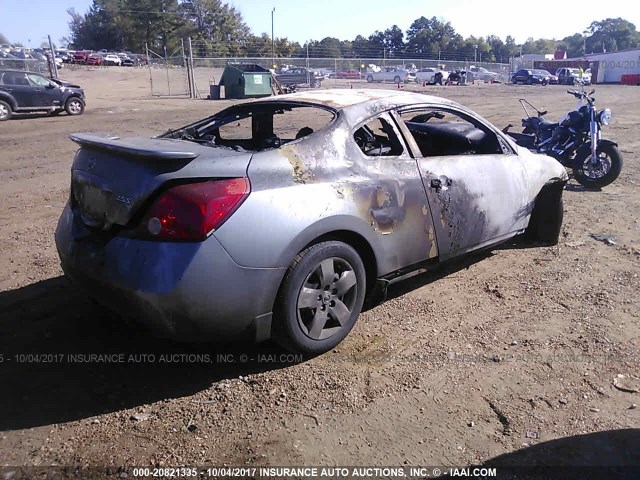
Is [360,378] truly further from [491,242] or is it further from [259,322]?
[491,242]

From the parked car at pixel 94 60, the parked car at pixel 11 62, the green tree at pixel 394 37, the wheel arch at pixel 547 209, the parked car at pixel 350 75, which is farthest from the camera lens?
the green tree at pixel 394 37

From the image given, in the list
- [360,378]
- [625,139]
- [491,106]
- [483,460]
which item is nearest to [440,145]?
[360,378]

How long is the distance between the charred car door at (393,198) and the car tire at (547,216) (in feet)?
6.26

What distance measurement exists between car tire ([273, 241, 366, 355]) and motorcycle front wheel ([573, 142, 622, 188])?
239 inches

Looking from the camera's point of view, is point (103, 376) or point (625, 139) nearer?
point (103, 376)

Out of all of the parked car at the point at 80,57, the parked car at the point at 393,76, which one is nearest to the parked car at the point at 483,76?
the parked car at the point at 393,76

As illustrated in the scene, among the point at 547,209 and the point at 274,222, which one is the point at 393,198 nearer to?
the point at 274,222

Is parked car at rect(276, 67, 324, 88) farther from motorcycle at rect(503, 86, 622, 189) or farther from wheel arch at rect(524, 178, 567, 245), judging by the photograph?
wheel arch at rect(524, 178, 567, 245)

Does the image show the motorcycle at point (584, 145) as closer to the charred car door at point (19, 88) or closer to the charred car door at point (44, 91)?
the charred car door at point (44, 91)

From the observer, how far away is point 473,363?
11.1ft

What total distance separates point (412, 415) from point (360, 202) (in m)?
1.29

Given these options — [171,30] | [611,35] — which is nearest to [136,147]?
[171,30]

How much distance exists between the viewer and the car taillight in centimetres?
276

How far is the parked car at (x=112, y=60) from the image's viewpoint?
5834 cm
